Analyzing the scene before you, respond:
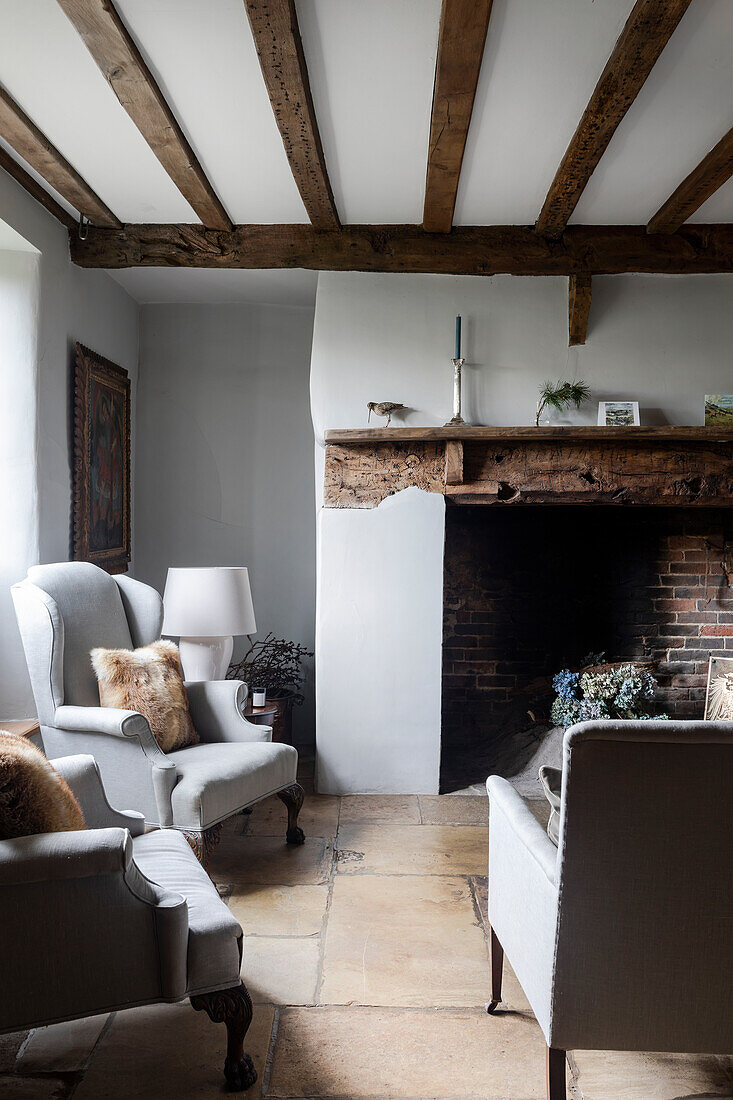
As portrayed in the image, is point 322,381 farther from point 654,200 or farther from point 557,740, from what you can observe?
point 557,740

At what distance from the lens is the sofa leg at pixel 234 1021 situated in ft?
5.87

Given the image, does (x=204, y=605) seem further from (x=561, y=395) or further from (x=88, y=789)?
(x=561, y=395)

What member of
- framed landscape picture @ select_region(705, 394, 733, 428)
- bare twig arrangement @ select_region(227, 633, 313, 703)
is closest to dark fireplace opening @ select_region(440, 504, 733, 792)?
framed landscape picture @ select_region(705, 394, 733, 428)

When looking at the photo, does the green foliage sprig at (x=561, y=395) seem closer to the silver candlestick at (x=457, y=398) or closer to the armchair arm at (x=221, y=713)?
the silver candlestick at (x=457, y=398)

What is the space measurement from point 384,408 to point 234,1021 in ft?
8.67

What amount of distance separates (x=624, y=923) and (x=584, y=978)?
14 cm

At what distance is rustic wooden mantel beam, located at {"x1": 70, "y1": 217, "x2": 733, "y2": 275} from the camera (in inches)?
143

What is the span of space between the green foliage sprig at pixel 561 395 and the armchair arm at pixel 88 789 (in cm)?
247

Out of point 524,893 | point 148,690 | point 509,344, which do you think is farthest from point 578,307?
point 524,893

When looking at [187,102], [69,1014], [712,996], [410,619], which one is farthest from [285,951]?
[187,102]

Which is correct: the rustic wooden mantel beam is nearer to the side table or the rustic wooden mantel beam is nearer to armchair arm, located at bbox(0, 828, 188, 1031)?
the side table

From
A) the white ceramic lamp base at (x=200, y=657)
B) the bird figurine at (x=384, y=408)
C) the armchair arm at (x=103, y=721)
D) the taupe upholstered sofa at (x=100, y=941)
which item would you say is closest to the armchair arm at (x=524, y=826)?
the taupe upholstered sofa at (x=100, y=941)

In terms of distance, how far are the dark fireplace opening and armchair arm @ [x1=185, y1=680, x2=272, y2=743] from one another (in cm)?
132

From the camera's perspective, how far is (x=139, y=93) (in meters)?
2.50
